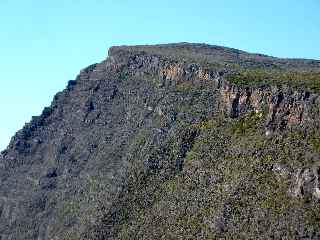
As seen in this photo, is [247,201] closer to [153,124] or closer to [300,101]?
[300,101]

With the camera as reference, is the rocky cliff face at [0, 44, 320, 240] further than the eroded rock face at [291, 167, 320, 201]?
Yes

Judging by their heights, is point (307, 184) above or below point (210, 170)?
above

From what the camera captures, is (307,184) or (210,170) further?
(210,170)

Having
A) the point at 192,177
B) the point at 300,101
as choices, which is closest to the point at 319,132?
the point at 300,101

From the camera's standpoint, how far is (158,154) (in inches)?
7082

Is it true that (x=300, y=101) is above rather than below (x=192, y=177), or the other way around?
above

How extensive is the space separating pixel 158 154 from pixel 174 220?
2723 centimetres

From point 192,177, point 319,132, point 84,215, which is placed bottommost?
point 84,215

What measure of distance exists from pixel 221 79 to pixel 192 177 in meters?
→ 27.7

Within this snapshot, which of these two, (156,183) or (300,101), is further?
(156,183)

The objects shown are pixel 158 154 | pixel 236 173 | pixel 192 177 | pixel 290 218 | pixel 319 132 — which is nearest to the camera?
pixel 290 218

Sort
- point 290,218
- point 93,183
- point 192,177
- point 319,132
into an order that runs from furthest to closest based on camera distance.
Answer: point 93,183 < point 192,177 < point 319,132 < point 290,218

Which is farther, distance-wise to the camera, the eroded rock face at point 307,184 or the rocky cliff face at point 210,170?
the rocky cliff face at point 210,170

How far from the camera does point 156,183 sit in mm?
171500
